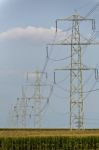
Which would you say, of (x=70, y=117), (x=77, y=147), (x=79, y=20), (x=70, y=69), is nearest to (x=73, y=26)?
(x=79, y=20)

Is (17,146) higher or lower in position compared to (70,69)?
lower

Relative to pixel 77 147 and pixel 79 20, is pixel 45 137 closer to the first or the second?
pixel 77 147

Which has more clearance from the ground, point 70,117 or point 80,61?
point 80,61

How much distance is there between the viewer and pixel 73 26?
55.6 metres

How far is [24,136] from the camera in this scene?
1970 inches

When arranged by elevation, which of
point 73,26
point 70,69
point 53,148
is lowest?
point 53,148

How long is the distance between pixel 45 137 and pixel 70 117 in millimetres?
4471

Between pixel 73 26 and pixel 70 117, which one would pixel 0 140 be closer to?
pixel 70 117

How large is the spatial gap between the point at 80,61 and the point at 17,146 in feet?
33.7

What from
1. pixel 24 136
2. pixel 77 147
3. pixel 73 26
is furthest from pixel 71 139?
pixel 73 26

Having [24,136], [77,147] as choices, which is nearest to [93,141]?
[77,147]

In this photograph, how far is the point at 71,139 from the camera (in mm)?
49812

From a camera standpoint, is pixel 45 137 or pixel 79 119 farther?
pixel 79 119

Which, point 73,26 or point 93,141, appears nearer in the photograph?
point 93,141
